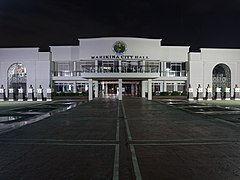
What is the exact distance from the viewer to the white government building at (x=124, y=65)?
40719 mm

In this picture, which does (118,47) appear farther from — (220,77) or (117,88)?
(220,77)

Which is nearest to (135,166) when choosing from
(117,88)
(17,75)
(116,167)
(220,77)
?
(116,167)

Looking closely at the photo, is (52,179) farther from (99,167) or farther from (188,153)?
(188,153)

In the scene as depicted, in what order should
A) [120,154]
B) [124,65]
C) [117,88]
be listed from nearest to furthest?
1. [120,154]
2. [124,65]
3. [117,88]

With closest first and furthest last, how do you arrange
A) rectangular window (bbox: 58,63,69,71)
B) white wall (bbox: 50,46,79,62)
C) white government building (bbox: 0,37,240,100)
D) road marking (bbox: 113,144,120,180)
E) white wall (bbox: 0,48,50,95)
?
road marking (bbox: 113,144,120,180) < white government building (bbox: 0,37,240,100) < white wall (bbox: 0,48,50,95) < white wall (bbox: 50,46,79,62) < rectangular window (bbox: 58,63,69,71)

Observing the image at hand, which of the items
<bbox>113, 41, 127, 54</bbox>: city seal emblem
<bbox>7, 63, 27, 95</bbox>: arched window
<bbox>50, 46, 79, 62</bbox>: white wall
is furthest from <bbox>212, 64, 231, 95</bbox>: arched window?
<bbox>7, 63, 27, 95</bbox>: arched window

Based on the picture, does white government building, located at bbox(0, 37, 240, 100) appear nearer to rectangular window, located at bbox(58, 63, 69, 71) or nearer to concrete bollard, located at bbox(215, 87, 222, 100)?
rectangular window, located at bbox(58, 63, 69, 71)

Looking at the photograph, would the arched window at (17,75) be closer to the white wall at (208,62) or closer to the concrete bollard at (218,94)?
the white wall at (208,62)

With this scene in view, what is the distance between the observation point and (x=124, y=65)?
136 feet

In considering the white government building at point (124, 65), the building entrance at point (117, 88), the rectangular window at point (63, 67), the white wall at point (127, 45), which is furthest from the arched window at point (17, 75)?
the building entrance at point (117, 88)

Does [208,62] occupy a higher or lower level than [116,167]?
higher

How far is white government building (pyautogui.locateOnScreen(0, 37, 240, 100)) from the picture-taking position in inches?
1603

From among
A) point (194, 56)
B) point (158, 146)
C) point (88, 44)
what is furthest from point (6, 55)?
point (158, 146)

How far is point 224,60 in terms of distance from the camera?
43438 millimetres
